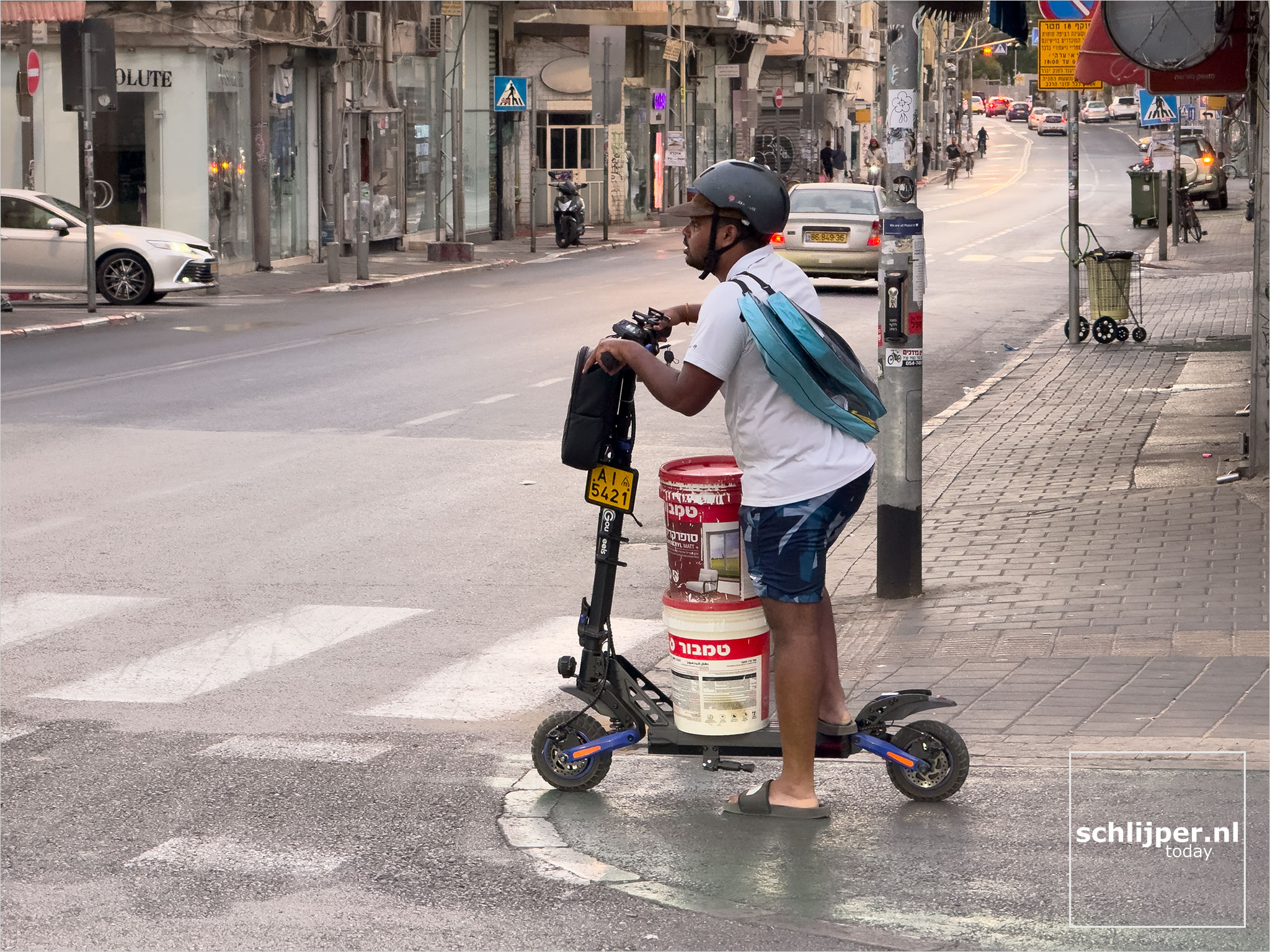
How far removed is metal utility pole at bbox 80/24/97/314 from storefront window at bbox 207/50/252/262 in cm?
723

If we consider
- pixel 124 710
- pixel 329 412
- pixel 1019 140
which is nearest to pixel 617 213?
pixel 329 412

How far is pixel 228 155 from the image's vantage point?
110ft

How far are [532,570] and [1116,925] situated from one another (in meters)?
5.33

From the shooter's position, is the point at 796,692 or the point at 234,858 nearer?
the point at 234,858

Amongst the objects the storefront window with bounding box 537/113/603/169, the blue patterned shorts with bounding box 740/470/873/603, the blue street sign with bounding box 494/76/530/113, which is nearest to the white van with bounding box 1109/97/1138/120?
the storefront window with bounding box 537/113/603/169

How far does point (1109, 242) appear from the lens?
39.5 metres

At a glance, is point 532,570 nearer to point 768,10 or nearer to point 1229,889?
point 1229,889

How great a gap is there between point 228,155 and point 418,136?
998 centimetres

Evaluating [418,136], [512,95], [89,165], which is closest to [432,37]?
[418,136]

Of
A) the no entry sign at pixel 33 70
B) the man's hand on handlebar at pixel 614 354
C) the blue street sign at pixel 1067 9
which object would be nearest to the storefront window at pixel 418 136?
the no entry sign at pixel 33 70

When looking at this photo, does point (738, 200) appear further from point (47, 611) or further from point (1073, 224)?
→ point (1073, 224)

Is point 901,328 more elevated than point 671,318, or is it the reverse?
point 671,318

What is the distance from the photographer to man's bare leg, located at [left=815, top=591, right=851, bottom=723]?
5.78 m

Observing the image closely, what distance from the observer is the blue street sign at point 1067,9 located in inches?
687
